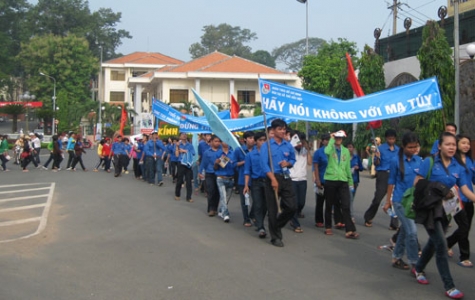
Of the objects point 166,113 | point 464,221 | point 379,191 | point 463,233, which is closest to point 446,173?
point 464,221

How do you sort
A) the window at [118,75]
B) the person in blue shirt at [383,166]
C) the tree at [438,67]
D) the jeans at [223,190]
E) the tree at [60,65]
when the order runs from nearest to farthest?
the person in blue shirt at [383,166], the jeans at [223,190], the tree at [438,67], the tree at [60,65], the window at [118,75]

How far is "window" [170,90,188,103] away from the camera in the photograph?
52594 mm

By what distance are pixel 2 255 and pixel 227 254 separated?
3042 millimetres

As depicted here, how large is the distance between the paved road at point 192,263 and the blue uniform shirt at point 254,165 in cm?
99

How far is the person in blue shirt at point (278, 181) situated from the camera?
826cm

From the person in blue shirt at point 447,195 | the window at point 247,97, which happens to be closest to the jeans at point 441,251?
the person in blue shirt at point 447,195

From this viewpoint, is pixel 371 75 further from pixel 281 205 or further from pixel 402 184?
pixel 402 184

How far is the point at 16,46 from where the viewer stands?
3017 inches

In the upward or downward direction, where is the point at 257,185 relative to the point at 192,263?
upward

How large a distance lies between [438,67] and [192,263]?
49.4 ft

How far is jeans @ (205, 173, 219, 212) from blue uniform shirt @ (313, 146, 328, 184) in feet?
7.77

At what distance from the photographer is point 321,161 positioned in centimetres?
964

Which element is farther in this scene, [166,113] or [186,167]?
[166,113]

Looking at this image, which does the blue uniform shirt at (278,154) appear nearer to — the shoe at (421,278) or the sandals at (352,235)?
the sandals at (352,235)
